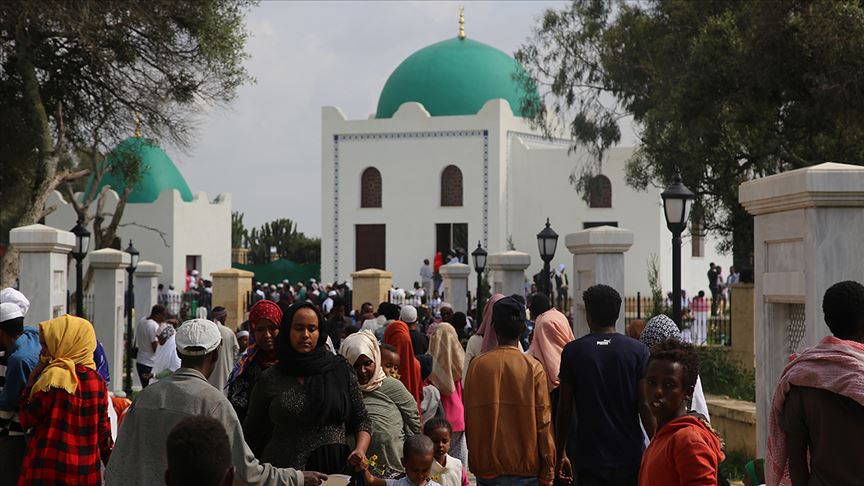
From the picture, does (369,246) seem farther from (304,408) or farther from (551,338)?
(304,408)

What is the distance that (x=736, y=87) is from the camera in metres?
18.2

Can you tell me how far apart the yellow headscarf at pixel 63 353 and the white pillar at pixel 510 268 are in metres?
13.0

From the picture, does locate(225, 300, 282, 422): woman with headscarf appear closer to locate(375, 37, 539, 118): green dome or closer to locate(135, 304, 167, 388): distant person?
locate(135, 304, 167, 388): distant person

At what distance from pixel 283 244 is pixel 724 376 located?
147ft

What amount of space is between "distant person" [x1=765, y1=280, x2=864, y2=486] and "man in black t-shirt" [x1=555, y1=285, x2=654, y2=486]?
1.20 metres

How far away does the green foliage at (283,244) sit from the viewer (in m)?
56.7

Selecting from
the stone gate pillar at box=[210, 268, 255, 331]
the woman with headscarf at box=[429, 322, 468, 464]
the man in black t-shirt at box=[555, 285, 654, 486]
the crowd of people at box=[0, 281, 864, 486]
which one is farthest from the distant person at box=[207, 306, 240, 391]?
the stone gate pillar at box=[210, 268, 255, 331]

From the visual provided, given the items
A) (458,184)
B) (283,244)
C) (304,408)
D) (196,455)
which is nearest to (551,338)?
(304,408)

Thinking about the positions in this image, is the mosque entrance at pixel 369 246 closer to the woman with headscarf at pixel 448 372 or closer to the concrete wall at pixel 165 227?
the concrete wall at pixel 165 227

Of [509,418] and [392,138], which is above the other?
[392,138]

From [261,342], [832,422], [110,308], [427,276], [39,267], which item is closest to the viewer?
[832,422]

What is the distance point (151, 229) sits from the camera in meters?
37.0

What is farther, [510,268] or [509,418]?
[510,268]

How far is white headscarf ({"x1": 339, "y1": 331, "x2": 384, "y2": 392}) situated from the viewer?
5906 millimetres
